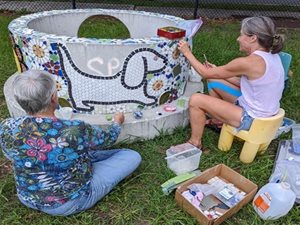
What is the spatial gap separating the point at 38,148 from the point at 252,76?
143 centimetres

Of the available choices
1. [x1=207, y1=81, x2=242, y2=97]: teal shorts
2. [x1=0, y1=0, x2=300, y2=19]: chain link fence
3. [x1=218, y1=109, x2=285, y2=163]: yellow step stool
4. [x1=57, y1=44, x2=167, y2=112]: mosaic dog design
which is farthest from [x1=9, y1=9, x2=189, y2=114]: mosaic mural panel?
[x1=0, y1=0, x2=300, y2=19]: chain link fence

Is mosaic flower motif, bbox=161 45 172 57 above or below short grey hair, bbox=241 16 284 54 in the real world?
below

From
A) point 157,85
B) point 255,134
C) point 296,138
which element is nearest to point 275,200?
point 255,134

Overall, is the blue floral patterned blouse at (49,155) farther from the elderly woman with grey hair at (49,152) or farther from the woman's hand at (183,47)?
the woman's hand at (183,47)

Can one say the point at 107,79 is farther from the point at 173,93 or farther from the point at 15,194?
the point at 15,194

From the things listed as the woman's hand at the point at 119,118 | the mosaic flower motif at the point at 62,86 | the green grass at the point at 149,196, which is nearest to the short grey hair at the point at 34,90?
the green grass at the point at 149,196

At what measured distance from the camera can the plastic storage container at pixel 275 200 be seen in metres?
2.12

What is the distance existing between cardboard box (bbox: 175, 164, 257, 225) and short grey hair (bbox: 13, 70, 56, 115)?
98cm

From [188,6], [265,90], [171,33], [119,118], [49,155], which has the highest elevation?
[171,33]

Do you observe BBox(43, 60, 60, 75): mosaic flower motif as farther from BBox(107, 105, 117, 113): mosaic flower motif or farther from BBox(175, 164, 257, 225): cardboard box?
BBox(175, 164, 257, 225): cardboard box

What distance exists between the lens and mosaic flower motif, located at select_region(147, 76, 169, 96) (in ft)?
9.46

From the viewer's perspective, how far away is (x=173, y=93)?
312cm

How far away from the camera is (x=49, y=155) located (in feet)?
6.03

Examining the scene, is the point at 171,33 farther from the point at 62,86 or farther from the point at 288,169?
the point at 288,169
